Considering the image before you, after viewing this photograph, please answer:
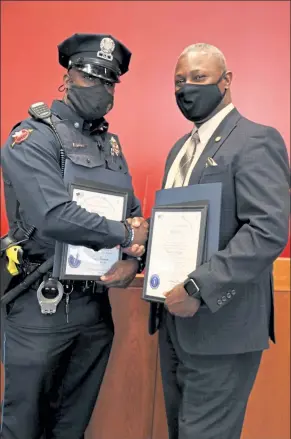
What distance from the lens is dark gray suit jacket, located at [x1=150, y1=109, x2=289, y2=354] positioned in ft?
3.56

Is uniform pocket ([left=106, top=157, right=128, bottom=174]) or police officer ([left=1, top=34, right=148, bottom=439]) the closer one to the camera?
police officer ([left=1, top=34, right=148, bottom=439])

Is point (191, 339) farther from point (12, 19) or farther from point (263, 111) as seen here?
point (12, 19)

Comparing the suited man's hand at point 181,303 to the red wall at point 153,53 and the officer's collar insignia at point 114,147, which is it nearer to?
the officer's collar insignia at point 114,147

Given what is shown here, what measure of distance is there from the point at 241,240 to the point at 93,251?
469 mm

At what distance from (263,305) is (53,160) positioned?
0.74m

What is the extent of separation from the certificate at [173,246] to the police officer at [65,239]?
0.38ft

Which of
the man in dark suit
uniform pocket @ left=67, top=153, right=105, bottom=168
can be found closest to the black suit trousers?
the man in dark suit

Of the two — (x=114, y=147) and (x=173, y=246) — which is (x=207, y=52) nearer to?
(x=114, y=147)

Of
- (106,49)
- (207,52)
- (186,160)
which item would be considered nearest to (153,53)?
(106,49)

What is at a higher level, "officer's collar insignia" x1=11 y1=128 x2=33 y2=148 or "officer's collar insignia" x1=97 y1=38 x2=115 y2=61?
"officer's collar insignia" x1=97 y1=38 x2=115 y2=61

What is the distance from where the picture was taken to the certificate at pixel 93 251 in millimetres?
1246

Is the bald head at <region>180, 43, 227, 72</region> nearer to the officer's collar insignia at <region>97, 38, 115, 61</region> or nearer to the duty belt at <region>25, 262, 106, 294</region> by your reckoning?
the officer's collar insignia at <region>97, 38, 115, 61</region>

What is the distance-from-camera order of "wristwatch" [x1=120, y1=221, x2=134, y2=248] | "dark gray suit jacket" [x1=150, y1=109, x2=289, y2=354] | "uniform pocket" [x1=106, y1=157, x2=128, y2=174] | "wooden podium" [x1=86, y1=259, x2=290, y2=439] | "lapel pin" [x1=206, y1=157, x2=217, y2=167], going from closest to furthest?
"dark gray suit jacket" [x1=150, y1=109, x2=289, y2=354] < "lapel pin" [x1=206, y1=157, x2=217, y2=167] < "wristwatch" [x1=120, y1=221, x2=134, y2=248] < "uniform pocket" [x1=106, y1=157, x2=128, y2=174] < "wooden podium" [x1=86, y1=259, x2=290, y2=439]

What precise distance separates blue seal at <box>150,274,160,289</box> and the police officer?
145 millimetres
